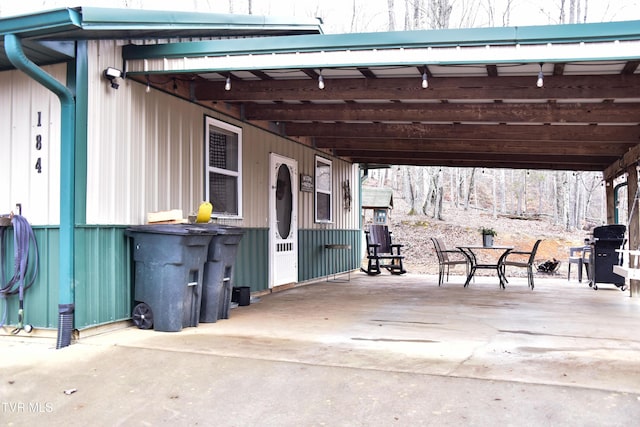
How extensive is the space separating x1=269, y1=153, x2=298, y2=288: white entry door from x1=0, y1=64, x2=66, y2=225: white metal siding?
3665 mm

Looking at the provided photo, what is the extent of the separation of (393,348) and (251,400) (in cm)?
153

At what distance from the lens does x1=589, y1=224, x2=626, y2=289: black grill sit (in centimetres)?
895

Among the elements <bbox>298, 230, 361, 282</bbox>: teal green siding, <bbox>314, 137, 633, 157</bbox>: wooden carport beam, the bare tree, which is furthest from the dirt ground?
the bare tree

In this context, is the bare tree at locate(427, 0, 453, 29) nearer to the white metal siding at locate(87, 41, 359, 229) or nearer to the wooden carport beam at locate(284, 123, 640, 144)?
the wooden carport beam at locate(284, 123, 640, 144)

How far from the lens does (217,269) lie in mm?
5355

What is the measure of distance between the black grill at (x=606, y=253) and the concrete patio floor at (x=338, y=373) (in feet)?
10.8

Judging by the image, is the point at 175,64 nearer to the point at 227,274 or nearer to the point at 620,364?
the point at 227,274

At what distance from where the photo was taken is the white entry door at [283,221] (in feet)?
26.7

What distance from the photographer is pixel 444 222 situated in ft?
73.6

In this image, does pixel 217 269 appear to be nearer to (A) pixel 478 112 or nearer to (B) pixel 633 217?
(A) pixel 478 112

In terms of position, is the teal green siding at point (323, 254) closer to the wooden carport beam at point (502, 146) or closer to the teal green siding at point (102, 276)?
the wooden carport beam at point (502, 146)

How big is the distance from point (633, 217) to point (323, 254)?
16.5 ft

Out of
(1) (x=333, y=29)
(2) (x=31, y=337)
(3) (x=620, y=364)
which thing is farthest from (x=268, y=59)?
(1) (x=333, y=29)

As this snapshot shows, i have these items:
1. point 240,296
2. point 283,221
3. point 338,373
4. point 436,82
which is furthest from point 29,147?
point 283,221
